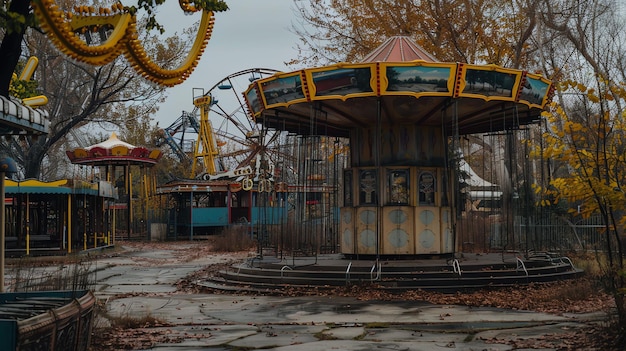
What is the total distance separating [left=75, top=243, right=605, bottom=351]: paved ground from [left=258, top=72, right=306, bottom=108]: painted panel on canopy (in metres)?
5.12

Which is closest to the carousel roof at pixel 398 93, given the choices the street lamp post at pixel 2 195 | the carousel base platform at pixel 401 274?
the carousel base platform at pixel 401 274

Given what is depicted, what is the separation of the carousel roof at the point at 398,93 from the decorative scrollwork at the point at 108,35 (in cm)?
1018

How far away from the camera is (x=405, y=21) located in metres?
34.3

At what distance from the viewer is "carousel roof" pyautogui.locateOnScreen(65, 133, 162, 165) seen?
48.8 meters

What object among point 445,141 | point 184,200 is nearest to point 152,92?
point 184,200

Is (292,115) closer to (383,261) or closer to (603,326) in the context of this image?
(383,261)

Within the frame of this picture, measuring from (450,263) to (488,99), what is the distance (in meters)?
4.07

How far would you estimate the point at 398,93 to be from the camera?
711 inches

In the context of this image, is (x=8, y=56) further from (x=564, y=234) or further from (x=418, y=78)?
(x=564, y=234)

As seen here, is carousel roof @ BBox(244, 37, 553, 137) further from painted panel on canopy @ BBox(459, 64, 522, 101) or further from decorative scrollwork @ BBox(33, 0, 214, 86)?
decorative scrollwork @ BBox(33, 0, 214, 86)

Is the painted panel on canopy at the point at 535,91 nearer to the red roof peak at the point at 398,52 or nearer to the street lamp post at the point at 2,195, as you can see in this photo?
the red roof peak at the point at 398,52

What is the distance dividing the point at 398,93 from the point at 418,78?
0.59 metres

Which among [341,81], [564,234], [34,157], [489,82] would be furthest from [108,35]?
[34,157]

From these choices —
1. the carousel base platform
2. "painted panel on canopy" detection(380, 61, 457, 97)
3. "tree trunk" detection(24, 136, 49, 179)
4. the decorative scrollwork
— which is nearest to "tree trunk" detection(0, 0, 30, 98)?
the decorative scrollwork
